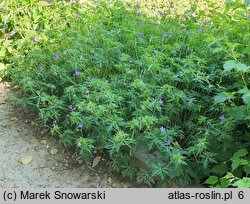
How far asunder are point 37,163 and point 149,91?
1.11 metres

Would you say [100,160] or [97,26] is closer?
[100,160]

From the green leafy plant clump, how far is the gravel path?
146mm

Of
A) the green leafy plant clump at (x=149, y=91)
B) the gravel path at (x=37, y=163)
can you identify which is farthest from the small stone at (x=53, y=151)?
the green leafy plant clump at (x=149, y=91)

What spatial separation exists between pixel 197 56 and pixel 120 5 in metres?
1.45

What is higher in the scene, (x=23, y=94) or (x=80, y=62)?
(x=80, y=62)

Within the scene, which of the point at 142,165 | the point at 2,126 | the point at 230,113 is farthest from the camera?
the point at 2,126

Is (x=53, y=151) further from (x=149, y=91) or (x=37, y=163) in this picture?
(x=149, y=91)

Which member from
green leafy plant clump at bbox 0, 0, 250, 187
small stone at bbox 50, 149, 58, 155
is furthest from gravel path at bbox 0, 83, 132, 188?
green leafy plant clump at bbox 0, 0, 250, 187

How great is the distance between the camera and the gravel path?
10.0 ft

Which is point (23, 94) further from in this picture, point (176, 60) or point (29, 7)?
point (176, 60)

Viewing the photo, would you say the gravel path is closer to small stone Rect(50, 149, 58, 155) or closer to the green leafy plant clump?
small stone Rect(50, 149, 58, 155)

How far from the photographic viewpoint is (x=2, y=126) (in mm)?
3693

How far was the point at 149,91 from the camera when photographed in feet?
9.55

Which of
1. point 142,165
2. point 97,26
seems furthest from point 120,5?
point 142,165
